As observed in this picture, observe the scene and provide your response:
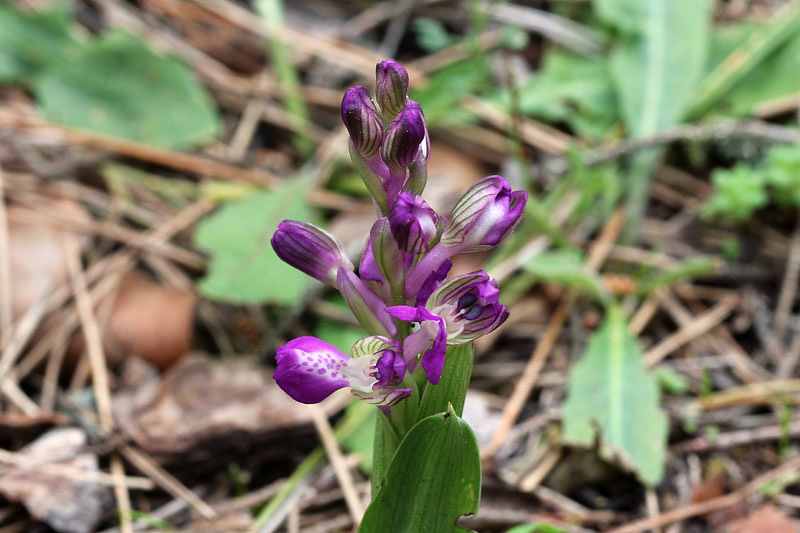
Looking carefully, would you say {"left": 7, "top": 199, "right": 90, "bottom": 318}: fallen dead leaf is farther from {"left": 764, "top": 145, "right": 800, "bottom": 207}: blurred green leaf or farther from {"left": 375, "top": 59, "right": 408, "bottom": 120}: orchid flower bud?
{"left": 764, "top": 145, "right": 800, "bottom": 207}: blurred green leaf

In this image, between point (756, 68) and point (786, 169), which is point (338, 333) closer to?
point (786, 169)

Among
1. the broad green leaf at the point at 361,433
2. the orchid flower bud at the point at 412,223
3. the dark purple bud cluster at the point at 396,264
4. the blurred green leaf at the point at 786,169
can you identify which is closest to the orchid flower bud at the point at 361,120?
the dark purple bud cluster at the point at 396,264

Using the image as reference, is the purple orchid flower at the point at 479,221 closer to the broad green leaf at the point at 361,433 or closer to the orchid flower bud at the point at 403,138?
the orchid flower bud at the point at 403,138

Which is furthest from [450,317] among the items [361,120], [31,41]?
[31,41]

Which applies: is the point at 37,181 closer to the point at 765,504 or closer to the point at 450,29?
the point at 450,29

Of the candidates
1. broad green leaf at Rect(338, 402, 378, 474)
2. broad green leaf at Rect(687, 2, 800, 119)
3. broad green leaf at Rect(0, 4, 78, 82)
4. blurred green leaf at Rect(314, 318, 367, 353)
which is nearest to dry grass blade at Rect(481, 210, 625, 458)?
broad green leaf at Rect(338, 402, 378, 474)

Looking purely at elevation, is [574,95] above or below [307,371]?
above

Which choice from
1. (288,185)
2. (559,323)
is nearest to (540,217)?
(559,323)

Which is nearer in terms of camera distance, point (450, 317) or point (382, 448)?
point (450, 317)
